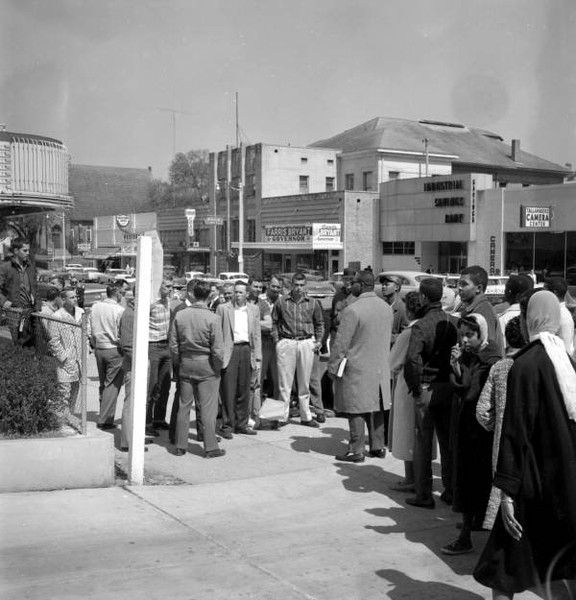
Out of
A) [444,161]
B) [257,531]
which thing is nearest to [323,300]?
[257,531]

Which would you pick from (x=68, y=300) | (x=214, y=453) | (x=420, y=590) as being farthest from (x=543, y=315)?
(x=68, y=300)

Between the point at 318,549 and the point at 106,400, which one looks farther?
the point at 106,400

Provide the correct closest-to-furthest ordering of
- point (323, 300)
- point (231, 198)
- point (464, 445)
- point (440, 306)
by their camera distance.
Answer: point (464, 445) → point (440, 306) → point (323, 300) → point (231, 198)

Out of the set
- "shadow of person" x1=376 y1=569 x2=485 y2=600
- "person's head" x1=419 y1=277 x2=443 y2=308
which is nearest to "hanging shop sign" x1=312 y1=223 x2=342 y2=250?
"person's head" x1=419 y1=277 x2=443 y2=308

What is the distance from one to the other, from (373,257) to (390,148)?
11721 mm

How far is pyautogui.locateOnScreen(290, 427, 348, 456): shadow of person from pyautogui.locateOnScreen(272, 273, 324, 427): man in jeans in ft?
1.40

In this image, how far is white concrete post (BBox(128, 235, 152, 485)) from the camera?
7305 millimetres

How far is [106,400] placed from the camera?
9.67 meters

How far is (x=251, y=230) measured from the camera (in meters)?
58.3

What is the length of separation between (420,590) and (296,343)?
530 centimetres

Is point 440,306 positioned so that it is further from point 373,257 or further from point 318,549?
point 373,257

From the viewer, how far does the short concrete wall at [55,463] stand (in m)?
6.72

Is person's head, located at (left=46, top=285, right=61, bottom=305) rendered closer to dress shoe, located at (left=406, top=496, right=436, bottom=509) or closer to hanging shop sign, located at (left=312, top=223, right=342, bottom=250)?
dress shoe, located at (left=406, top=496, right=436, bottom=509)

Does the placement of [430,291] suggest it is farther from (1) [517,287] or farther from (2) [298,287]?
(2) [298,287]
